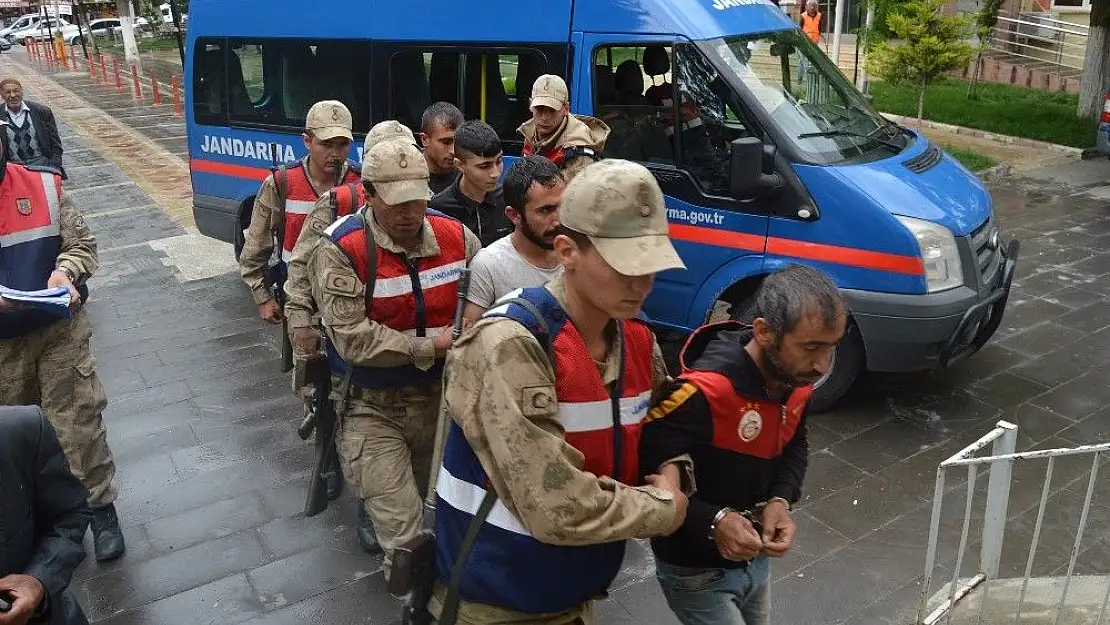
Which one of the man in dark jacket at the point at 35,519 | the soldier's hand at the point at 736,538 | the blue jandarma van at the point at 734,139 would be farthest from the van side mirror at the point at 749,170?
the man in dark jacket at the point at 35,519

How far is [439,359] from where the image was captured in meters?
3.50

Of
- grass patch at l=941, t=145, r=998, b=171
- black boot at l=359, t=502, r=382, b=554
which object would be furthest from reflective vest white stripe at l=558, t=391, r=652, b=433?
grass patch at l=941, t=145, r=998, b=171

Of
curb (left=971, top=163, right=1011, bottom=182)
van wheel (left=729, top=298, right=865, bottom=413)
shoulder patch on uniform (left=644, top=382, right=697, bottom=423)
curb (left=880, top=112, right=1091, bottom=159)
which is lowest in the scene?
van wheel (left=729, top=298, right=865, bottom=413)

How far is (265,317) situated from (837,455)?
3120 millimetres

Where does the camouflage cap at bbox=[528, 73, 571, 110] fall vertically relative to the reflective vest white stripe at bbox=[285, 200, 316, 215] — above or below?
above

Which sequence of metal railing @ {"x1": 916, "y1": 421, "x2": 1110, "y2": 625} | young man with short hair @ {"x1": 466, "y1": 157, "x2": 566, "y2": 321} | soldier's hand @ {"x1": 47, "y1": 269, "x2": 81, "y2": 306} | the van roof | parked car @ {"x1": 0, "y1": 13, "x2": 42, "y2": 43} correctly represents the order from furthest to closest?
1. parked car @ {"x1": 0, "y1": 13, "x2": 42, "y2": 43}
2. the van roof
3. soldier's hand @ {"x1": 47, "y1": 269, "x2": 81, "y2": 306}
4. young man with short hair @ {"x1": 466, "y1": 157, "x2": 566, "y2": 321}
5. metal railing @ {"x1": 916, "y1": 421, "x2": 1110, "y2": 625}

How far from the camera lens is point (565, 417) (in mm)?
1879

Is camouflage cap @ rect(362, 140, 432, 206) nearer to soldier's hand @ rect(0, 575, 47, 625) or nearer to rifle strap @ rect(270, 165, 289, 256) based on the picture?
soldier's hand @ rect(0, 575, 47, 625)

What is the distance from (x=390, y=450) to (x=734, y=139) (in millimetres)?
2930

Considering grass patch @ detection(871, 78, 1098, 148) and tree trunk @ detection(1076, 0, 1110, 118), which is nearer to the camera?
tree trunk @ detection(1076, 0, 1110, 118)

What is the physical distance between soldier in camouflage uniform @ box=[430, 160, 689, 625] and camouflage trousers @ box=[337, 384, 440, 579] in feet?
4.56

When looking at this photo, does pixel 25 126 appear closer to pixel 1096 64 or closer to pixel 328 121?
pixel 328 121

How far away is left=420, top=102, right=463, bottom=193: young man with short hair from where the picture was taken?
4719 mm

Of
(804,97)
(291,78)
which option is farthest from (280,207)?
(804,97)
